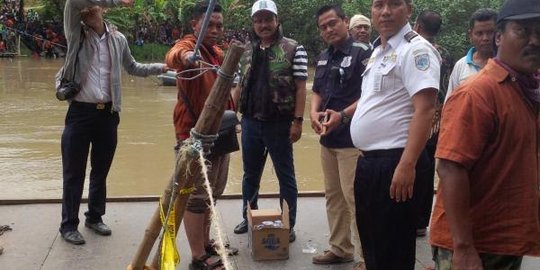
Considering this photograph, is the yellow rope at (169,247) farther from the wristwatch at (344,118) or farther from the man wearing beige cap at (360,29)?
the man wearing beige cap at (360,29)

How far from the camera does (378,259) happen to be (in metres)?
2.78

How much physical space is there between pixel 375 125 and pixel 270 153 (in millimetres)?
1659

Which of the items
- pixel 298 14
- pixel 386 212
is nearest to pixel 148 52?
pixel 298 14

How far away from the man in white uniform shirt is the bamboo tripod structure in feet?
2.39

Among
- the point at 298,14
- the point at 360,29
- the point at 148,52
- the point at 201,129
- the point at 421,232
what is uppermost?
the point at 298,14

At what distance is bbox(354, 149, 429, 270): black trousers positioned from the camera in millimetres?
2707

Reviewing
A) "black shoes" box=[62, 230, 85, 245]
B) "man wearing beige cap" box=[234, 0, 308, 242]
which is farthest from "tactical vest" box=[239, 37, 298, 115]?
"black shoes" box=[62, 230, 85, 245]

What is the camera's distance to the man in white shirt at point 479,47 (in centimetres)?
386

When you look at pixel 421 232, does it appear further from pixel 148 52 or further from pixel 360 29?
pixel 148 52

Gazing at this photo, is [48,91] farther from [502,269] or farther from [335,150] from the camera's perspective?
[502,269]

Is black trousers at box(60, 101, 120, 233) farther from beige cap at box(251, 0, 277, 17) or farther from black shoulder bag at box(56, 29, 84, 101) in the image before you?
beige cap at box(251, 0, 277, 17)

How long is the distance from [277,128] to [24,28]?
2812cm

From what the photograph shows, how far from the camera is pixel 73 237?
422 centimetres

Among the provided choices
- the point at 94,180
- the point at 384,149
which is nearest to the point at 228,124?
the point at 384,149
